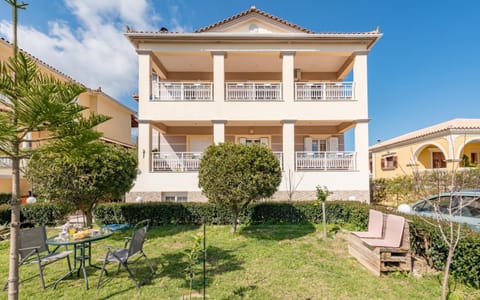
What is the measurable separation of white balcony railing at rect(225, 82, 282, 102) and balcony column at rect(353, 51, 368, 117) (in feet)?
12.8

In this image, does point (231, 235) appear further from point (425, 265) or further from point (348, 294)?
point (425, 265)

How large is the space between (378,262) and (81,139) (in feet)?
18.0

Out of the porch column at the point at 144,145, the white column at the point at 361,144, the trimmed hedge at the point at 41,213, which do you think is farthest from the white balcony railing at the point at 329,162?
the trimmed hedge at the point at 41,213

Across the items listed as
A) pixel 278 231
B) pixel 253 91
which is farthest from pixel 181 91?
pixel 278 231

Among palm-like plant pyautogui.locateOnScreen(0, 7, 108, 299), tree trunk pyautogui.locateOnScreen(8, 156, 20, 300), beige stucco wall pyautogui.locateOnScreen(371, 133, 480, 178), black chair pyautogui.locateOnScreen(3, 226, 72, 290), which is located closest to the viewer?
palm-like plant pyautogui.locateOnScreen(0, 7, 108, 299)

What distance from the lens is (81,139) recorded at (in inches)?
103

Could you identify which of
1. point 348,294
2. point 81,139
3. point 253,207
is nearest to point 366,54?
point 253,207

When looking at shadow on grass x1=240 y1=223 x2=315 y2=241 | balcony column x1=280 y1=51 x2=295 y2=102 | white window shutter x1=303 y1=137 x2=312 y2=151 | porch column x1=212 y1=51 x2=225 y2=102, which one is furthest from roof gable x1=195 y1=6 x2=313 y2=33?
shadow on grass x1=240 y1=223 x2=315 y2=241

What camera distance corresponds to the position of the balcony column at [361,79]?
11.1m

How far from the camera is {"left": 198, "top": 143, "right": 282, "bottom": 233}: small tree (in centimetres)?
633

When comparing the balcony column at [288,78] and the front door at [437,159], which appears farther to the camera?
the front door at [437,159]

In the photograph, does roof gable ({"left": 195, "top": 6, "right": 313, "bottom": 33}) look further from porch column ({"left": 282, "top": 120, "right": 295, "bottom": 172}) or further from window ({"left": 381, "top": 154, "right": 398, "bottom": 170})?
window ({"left": 381, "top": 154, "right": 398, "bottom": 170})

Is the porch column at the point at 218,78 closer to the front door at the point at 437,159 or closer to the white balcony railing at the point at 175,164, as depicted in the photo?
the white balcony railing at the point at 175,164

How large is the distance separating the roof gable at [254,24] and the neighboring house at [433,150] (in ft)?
31.3
